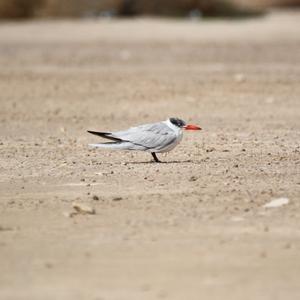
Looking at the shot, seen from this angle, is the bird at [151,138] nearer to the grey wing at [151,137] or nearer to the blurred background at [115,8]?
the grey wing at [151,137]

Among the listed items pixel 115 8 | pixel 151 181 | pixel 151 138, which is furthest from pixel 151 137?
pixel 115 8

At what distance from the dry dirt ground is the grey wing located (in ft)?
0.64

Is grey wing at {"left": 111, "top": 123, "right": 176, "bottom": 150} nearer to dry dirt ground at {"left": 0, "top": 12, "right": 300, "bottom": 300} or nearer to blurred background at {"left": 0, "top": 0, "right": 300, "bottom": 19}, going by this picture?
dry dirt ground at {"left": 0, "top": 12, "right": 300, "bottom": 300}

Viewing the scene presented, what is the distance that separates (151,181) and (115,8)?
16.9 meters

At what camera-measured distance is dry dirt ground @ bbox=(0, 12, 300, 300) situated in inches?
252

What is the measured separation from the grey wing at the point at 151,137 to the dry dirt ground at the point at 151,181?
0.19 metres

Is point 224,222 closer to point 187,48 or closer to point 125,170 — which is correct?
point 125,170

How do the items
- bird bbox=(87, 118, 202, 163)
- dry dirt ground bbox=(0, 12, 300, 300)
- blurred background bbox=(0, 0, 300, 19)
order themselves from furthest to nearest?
blurred background bbox=(0, 0, 300, 19), bird bbox=(87, 118, 202, 163), dry dirt ground bbox=(0, 12, 300, 300)

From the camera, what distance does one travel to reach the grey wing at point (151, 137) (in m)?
9.62

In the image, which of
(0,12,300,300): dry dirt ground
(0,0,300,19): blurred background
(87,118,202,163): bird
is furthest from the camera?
(0,0,300,19): blurred background

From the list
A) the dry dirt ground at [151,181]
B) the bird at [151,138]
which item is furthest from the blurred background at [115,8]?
the bird at [151,138]

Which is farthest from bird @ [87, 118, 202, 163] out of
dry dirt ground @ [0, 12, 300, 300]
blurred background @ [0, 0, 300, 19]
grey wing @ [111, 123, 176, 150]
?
blurred background @ [0, 0, 300, 19]

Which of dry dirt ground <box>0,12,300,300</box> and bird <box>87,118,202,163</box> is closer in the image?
dry dirt ground <box>0,12,300,300</box>

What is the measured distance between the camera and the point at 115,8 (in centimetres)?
2556
